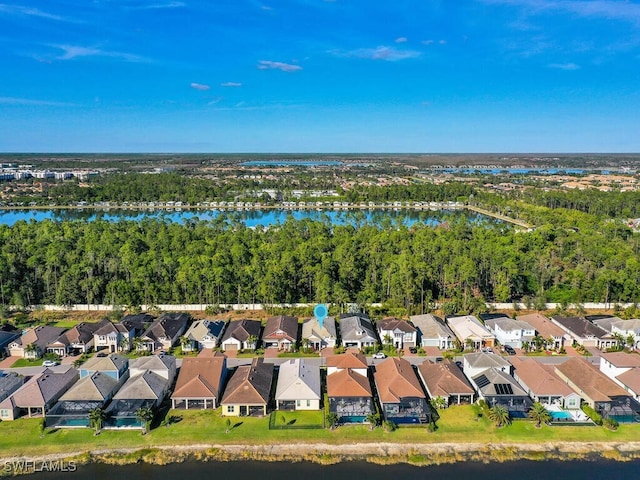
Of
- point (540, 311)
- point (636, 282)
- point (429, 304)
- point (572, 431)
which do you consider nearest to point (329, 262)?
point (429, 304)

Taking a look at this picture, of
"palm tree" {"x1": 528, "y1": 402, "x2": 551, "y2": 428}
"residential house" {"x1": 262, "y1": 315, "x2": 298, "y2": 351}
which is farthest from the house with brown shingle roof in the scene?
"palm tree" {"x1": 528, "y1": 402, "x2": 551, "y2": 428}

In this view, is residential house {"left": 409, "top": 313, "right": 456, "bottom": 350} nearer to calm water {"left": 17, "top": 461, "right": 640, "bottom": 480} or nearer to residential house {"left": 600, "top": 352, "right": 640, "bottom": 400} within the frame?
residential house {"left": 600, "top": 352, "right": 640, "bottom": 400}

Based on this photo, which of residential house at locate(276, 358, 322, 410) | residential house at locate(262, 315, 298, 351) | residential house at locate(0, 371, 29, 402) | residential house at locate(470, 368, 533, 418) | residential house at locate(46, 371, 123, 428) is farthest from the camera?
residential house at locate(262, 315, 298, 351)

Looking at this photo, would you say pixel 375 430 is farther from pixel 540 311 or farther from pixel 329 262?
pixel 540 311

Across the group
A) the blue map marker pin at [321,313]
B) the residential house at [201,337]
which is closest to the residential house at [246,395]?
the residential house at [201,337]

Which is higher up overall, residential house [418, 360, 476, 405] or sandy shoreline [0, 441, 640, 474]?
residential house [418, 360, 476, 405]

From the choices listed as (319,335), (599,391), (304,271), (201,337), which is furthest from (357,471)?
(304,271)

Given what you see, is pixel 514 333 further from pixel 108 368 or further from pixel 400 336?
pixel 108 368
